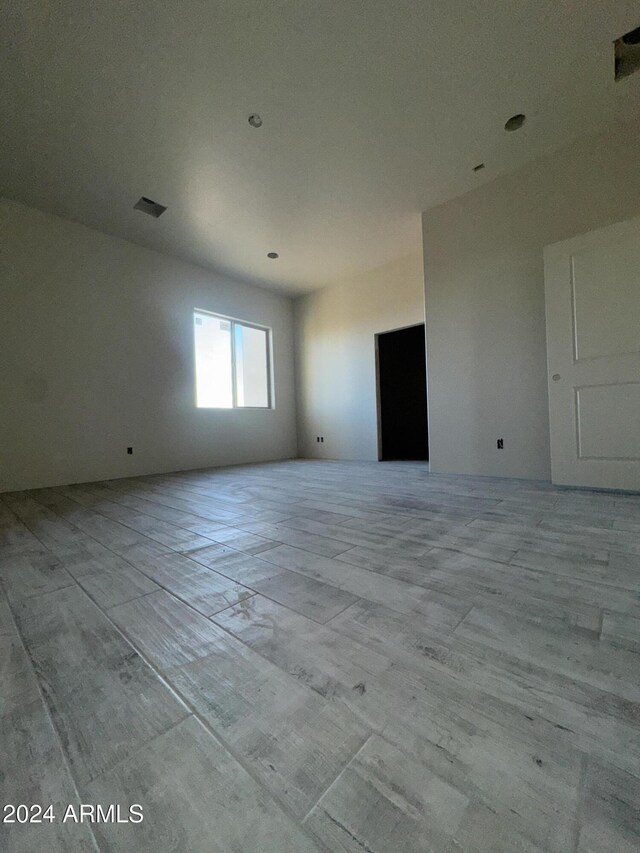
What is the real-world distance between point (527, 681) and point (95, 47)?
378 cm

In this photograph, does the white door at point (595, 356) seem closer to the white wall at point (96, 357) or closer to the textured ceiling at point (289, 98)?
the textured ceiling at point (289, 98)

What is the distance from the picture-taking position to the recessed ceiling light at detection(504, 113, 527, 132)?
2605mm

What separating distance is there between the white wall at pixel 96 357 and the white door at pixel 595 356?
4.45 metres

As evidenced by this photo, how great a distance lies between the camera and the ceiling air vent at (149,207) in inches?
138

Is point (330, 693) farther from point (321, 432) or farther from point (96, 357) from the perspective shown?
point (321, 432)

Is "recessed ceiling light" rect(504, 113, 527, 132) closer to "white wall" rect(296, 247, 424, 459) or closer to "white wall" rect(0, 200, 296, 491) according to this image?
"white wall" rect(296, 247, 424, 459)

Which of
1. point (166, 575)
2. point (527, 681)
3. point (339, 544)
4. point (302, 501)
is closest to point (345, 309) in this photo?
point (302, 501)

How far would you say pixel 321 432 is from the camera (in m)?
5.98

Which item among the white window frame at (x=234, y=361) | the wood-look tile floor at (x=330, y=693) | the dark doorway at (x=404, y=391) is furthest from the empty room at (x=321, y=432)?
the dark doorway at (x=404, y=391)

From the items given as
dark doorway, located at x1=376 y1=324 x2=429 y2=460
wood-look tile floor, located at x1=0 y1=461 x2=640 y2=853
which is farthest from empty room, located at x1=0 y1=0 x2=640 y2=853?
dark doorway, located at x1=376 y1=324 x2=429 y2=460

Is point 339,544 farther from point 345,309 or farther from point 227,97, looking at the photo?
point 345,309

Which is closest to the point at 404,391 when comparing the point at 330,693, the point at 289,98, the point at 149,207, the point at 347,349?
the point at 347,349

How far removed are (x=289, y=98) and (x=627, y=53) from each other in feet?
7.80

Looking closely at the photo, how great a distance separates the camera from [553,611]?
1.01 metres
